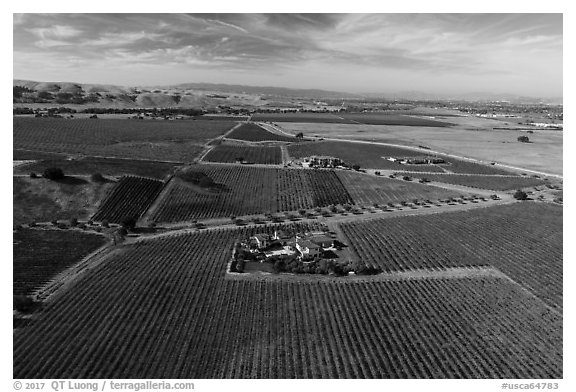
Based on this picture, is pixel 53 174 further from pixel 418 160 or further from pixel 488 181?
pixel 488 181

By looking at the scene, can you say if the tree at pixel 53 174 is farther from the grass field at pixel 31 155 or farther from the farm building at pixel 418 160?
the farm building at pixel 418 160

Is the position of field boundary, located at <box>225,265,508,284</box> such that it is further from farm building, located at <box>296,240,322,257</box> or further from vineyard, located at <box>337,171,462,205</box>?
vineyard, located at <box>337,171,462,205</box>

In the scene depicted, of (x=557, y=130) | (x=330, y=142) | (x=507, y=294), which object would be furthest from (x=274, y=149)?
(x=557, y=130)

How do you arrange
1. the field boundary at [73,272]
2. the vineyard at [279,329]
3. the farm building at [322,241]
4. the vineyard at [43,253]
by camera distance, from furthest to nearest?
the farm building at [322,241], the vineyard at [43,253], the field boundary at [73,272], the vineyard at [279,329]

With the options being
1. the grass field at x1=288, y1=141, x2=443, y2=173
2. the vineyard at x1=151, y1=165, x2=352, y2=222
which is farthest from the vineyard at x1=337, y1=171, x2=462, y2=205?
the grass field at x1=288, y1=141, x2=443, y2=173

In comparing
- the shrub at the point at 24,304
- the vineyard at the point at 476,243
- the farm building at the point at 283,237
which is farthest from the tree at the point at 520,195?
the shrub at the point at 24,304

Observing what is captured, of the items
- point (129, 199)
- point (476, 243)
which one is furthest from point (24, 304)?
point (476, 243)

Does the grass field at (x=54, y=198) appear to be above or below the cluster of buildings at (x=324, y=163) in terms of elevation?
below
